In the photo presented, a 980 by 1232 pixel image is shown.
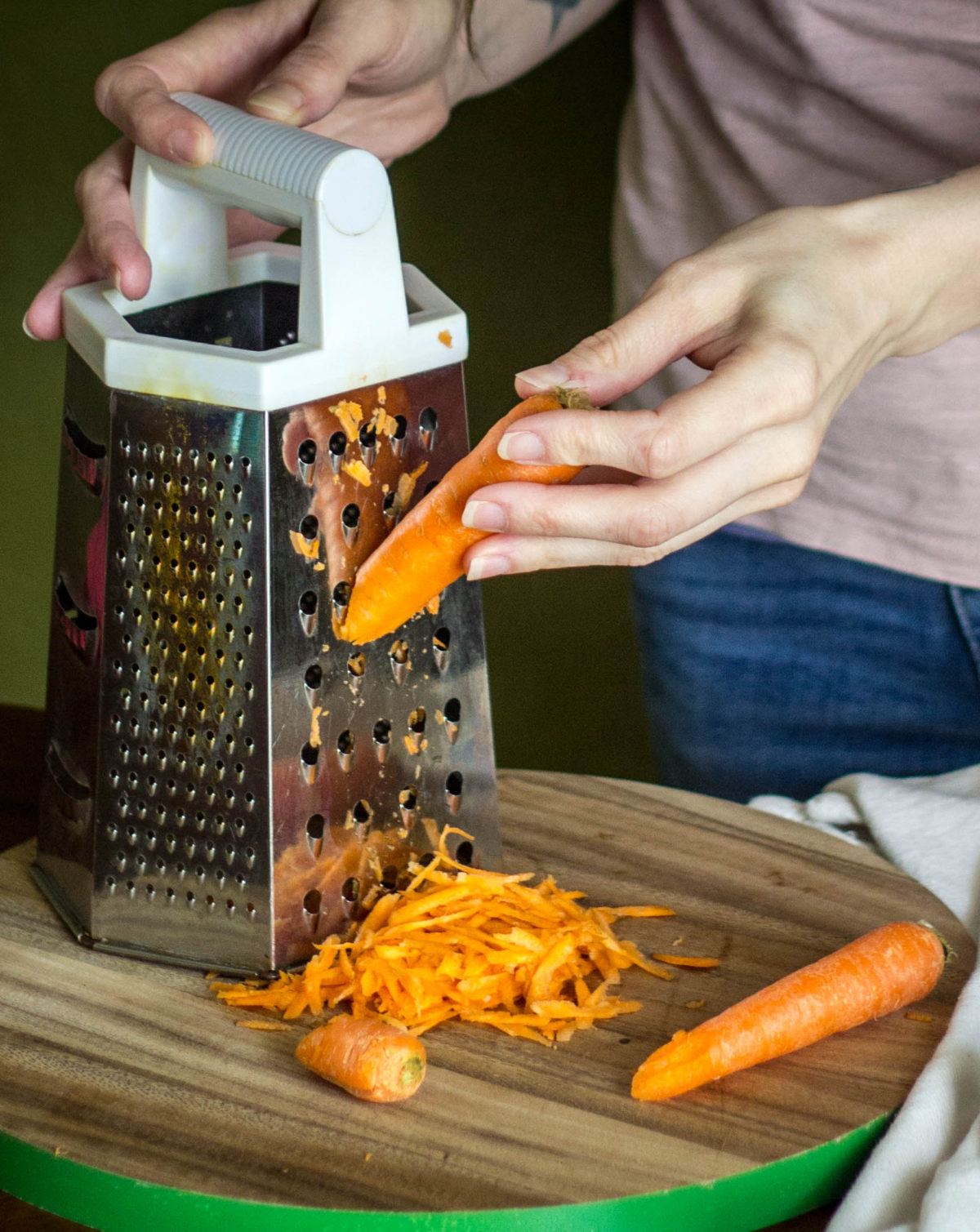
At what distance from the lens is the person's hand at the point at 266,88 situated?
1.11m

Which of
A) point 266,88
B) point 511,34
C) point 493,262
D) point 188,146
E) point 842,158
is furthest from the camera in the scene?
point 493,262

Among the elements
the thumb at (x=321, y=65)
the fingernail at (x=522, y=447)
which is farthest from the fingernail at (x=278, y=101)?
the fingernail at (x=522, y=447)

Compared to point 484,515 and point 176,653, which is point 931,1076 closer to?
point 484,515

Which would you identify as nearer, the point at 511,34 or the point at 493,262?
the point at 511,34

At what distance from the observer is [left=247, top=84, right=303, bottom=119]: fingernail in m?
1.14

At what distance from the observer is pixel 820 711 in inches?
68.3

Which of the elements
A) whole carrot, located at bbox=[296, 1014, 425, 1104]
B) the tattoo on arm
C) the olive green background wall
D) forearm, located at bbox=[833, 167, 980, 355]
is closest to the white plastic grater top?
forearm, located at bbox=[833, 167, 980, 355]

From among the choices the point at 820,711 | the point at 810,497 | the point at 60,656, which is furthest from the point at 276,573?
the point at 820,711

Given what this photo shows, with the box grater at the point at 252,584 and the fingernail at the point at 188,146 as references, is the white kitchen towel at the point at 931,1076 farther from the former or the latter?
the fingernail at the point at 188,146

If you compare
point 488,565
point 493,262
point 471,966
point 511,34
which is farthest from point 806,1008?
point 493,262

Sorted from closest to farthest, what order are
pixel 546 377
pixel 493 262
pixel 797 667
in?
1. pixel 546 377
2. pixel 797 667
3. pixel 493 262

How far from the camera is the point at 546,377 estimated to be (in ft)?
3.13

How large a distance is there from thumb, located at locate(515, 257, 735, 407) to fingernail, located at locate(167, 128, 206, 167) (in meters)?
0.31

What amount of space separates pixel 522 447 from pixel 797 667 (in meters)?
0.89
